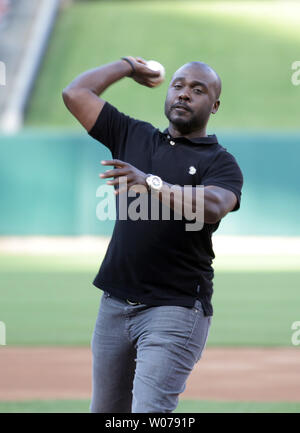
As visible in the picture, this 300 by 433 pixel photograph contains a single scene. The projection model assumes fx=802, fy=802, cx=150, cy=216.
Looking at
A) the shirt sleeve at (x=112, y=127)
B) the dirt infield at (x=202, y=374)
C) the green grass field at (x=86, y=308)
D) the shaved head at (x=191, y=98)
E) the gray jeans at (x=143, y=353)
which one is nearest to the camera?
the gray jeans at (x=143, y=353)

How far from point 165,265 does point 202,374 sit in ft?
13.3

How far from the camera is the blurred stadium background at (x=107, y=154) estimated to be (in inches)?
420

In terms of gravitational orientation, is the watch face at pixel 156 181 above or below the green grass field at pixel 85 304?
above

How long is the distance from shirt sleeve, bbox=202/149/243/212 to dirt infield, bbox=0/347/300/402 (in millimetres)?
3253

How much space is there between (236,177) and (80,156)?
1526cm

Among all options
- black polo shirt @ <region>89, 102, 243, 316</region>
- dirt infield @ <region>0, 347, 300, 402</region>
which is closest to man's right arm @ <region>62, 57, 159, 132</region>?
black polo shirt @ <region>89, 102, 243, 316</region>

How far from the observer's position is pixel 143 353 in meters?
3.83

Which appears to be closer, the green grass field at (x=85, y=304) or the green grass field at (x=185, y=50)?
the green grass field at (x=85, y=304)

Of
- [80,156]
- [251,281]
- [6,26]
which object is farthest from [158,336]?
[6,26]

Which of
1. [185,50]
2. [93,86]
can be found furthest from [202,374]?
[185,50]

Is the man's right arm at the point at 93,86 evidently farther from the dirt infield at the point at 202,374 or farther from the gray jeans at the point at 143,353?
the dirt infield at the point at 202,374

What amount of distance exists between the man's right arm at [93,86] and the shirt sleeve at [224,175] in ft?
2.38

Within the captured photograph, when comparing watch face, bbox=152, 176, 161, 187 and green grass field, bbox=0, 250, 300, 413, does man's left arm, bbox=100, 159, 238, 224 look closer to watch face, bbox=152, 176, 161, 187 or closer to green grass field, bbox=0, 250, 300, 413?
watch face, bbox=152, 176, 161, 187

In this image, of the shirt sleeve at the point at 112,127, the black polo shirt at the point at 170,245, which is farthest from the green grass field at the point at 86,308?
the shirt sleeve at the point at 112,127
